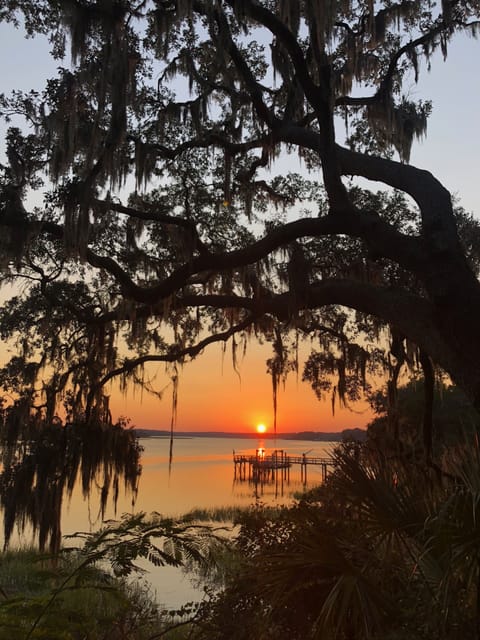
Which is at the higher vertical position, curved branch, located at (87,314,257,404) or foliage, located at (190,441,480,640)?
curved branch, located at (87,314,257,404)

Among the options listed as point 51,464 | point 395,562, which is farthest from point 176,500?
point 395,562

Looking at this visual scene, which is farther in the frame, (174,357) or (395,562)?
(174,357)

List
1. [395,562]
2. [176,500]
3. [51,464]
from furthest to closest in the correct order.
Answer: [176,500], [51,464], [395,562]

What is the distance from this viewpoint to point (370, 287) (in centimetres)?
698

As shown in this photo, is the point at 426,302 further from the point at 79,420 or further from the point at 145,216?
the point at 79,420

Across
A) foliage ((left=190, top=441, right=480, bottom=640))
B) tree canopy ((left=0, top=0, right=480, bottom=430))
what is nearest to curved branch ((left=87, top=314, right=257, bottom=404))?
tree canopy ((left=0, top=0, right=480, bottom=430))

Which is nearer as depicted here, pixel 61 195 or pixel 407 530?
pixel 407 530

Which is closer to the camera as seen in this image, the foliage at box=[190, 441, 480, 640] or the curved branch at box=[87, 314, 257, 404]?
the foliage at box=[190, 441, 480, 640]

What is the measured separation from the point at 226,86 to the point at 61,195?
12.3 feet

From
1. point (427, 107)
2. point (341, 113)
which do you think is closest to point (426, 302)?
point (427, 107)

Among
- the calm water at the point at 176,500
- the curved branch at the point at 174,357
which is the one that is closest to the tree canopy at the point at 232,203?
the curved branch at the point at 174,357

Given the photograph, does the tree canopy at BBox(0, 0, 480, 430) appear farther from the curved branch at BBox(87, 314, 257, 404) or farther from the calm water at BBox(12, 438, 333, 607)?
the calm water at BBox(12, 438, 333, 607)

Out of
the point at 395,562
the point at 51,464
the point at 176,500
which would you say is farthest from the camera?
the point at 176,500

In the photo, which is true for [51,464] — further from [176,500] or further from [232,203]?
[176,500]
